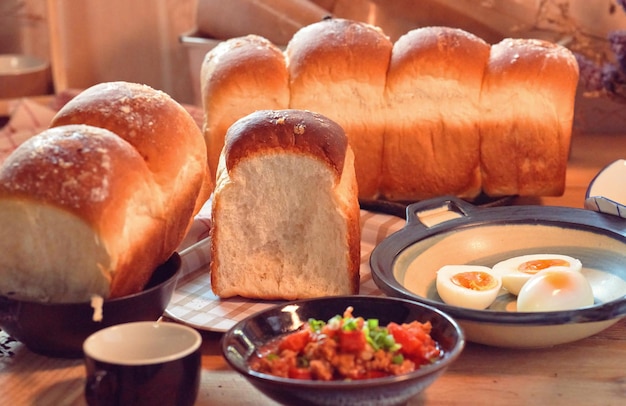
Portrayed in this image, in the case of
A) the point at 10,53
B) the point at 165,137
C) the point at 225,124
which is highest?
the point at 165,137

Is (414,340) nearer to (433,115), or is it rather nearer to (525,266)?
(525,266)

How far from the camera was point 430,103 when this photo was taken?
6.46 feet

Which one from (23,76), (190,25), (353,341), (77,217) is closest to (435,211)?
(353,341)

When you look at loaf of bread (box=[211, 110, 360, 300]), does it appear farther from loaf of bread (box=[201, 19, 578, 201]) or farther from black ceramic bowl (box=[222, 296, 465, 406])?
loaf of bread (box=[201, 19, 578, 201])

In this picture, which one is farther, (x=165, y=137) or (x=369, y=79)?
(x=369, y=79)

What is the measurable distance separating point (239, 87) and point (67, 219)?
2.61 ft

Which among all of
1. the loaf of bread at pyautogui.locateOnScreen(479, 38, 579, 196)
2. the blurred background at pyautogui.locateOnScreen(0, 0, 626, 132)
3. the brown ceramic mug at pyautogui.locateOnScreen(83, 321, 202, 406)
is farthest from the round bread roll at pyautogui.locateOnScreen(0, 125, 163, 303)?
the blurred background at pyautogui.locateOnScreen(0, 0, 626, 132)

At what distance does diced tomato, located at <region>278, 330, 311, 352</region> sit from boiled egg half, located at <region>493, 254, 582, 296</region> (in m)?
0.45

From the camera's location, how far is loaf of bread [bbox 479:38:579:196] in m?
1.92

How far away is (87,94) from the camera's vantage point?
56.7 inches

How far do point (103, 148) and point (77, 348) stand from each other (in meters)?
0.31

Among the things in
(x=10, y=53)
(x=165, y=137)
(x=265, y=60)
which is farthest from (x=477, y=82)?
(x=10, y=53)

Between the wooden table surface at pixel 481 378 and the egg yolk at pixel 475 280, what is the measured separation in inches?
4.0

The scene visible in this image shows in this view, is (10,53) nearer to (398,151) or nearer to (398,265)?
(398,151)
